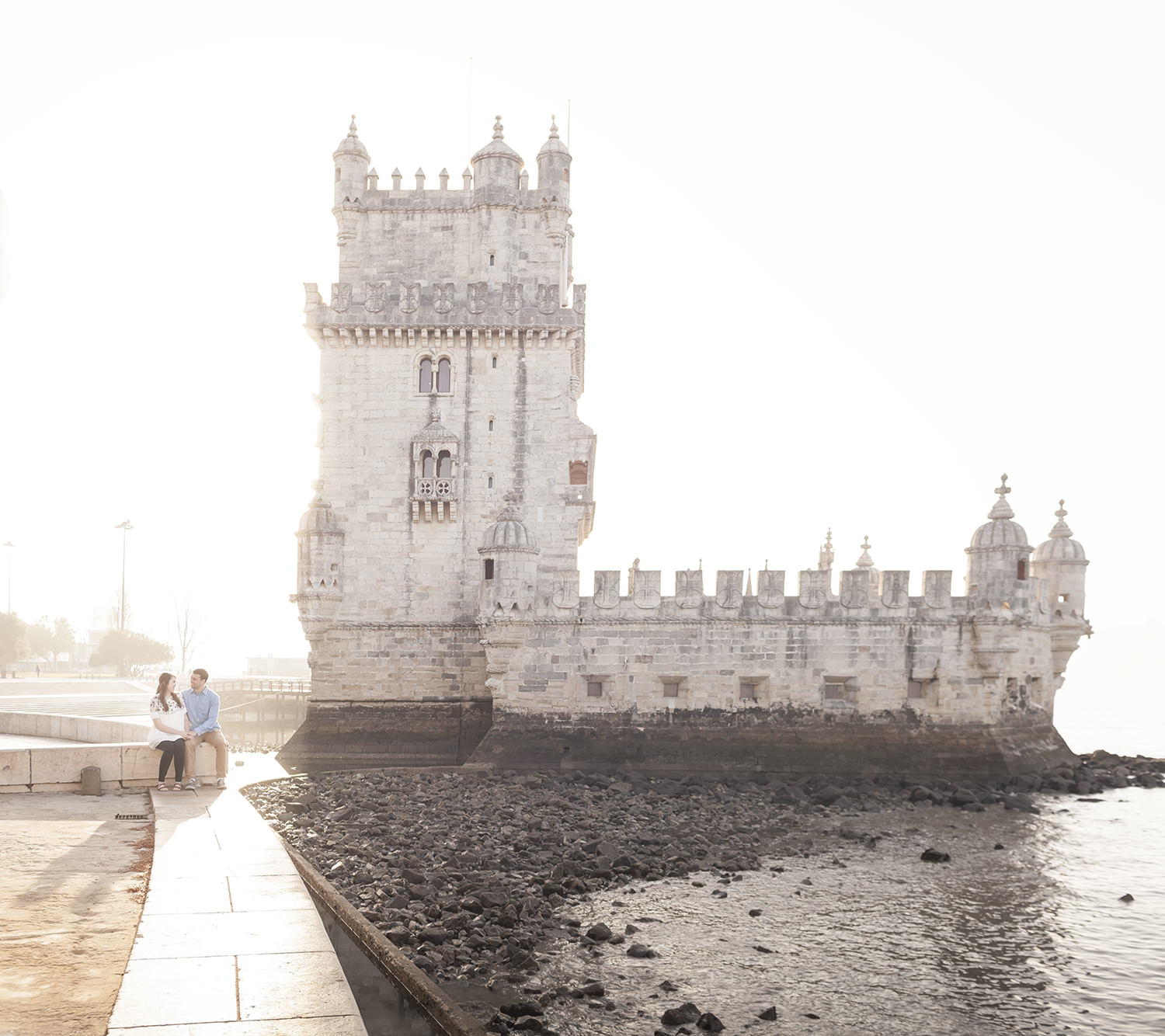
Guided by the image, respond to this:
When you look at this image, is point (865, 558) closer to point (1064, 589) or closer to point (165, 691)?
point (1064, 589)

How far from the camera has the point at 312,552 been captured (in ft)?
85.8

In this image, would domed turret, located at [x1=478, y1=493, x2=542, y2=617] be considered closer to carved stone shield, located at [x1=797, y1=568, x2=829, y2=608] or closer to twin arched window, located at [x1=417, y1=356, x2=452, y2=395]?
twin arched window, located at [x1=417, y1=356, x2=452, y2=395]

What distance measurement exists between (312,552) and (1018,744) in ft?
68.0

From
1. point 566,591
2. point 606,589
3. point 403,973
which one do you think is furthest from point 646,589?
point 403,973

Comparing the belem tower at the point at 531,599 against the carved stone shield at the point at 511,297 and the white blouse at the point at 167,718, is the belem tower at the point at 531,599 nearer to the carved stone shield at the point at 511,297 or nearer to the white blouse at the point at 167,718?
the carved stone shield at the point at 511,297

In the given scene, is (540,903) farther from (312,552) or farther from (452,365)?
(452,365)

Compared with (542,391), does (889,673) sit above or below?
below

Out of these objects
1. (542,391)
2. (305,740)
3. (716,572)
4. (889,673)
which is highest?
(542,391)

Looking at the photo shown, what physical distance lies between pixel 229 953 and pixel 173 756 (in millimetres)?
6752

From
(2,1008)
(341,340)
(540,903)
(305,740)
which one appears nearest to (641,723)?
(305,740)

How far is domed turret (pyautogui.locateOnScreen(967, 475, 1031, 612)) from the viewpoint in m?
24.5

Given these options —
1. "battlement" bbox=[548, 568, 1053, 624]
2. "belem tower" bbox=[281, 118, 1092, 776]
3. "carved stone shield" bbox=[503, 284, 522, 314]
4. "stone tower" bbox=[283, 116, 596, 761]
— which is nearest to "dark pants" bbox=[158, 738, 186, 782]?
"belem tower" bbox=[281, 118, 1092, 776]

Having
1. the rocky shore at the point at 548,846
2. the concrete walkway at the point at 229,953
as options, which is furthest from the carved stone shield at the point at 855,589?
the concrete walkway at the point at 229,953

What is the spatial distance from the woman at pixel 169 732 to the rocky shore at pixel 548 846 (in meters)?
2.95
